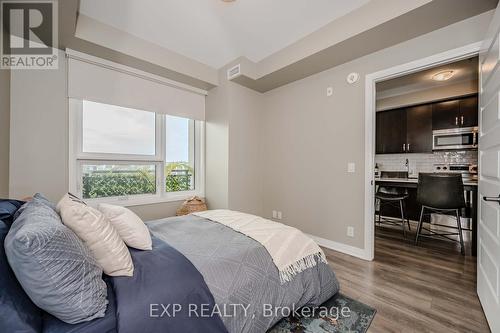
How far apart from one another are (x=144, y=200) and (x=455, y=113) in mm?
5248

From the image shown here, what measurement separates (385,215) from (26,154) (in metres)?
5.52

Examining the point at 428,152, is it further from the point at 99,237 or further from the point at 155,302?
the point at 99,237

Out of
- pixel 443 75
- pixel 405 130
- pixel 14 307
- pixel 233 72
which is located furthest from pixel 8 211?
pixel 405 130

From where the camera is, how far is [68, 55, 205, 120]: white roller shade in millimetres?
2512

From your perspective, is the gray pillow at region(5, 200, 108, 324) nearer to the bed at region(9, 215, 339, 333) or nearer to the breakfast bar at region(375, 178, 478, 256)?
the bed at region(9, 215, 339, 333)

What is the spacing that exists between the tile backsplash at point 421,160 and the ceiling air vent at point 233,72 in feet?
12.0

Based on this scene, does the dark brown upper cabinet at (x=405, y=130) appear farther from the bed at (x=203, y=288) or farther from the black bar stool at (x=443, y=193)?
the bed at (x=203, y=288)

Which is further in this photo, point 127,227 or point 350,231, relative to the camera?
point 350,231

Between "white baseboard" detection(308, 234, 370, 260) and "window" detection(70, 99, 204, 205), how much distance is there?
2.03 metres

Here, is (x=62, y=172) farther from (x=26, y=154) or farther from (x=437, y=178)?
(x=437, y=178)

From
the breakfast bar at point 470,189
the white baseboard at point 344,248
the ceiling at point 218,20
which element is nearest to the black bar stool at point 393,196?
the breakfast bar at point 470,189

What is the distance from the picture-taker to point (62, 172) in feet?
8.04

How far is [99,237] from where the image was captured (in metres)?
1.05

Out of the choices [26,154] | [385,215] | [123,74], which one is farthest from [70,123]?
[385,215]
